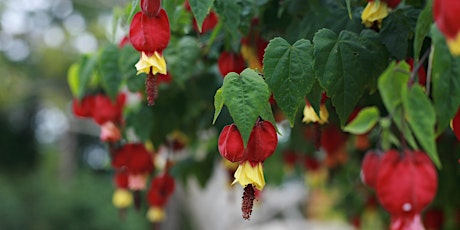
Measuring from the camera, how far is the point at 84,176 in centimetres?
794

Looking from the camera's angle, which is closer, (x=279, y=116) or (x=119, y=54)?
(x=119, y=54)

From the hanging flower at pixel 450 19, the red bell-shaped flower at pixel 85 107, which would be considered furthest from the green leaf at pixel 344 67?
the red bell-shaped flower at pixel 85 107

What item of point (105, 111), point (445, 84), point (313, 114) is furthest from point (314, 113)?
point (105, 111)

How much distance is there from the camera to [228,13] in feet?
2.93

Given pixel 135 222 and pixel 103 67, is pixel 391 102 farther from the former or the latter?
pixel 135 222

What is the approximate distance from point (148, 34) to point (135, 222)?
627 cm

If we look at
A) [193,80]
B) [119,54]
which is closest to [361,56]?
[119,54]

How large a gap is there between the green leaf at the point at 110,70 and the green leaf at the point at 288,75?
0.44 m

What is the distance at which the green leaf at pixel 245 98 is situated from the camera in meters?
0.68

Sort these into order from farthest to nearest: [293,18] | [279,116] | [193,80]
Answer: [279,116] → [193,80] → [293,18]

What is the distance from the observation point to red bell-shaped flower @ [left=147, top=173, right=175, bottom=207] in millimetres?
1548

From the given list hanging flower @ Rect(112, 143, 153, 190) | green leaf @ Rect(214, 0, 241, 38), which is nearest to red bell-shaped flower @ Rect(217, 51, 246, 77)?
green leaf @ Rect(214, 0, 241, 38)

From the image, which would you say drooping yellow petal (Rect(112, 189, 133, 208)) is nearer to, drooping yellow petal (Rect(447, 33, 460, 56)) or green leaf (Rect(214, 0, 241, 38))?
green leaf (Rect(214, 0, 241, 38))

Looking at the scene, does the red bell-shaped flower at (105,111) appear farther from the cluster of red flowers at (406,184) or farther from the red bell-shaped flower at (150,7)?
the cluster of red flowers at (406,184)
